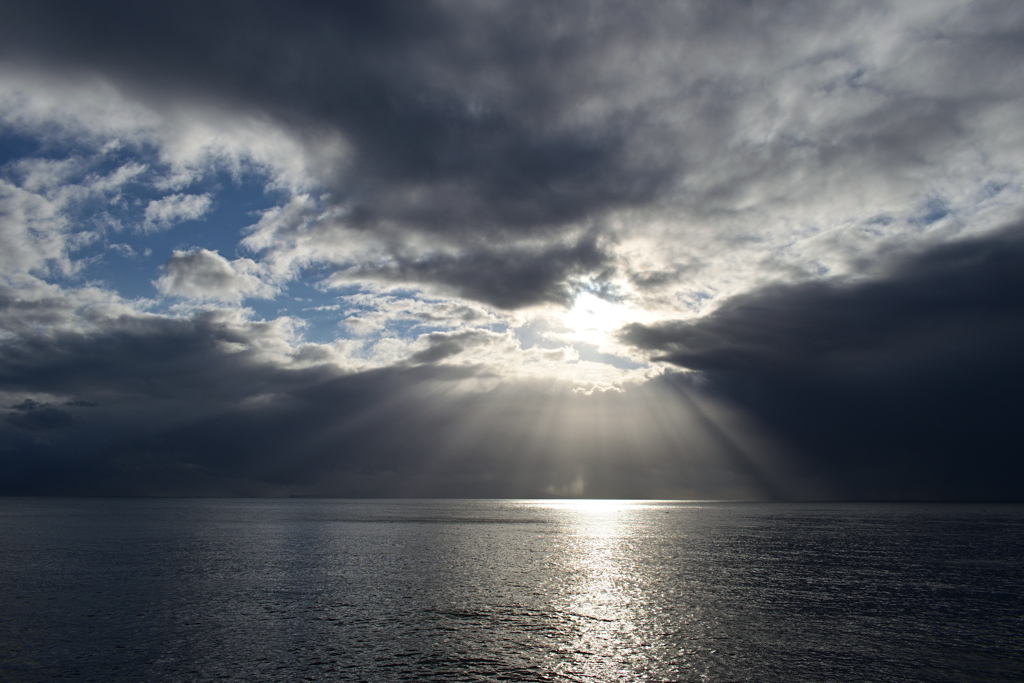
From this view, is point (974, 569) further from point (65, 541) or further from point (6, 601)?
point (65, 541)

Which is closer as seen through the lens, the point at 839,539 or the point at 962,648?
the point at 962,648

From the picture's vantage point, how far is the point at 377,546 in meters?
106

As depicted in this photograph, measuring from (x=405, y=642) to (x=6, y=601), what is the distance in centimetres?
3817

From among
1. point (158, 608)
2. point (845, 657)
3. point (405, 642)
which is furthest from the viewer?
point (158, 608)

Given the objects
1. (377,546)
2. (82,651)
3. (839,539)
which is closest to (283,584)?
(82,651)

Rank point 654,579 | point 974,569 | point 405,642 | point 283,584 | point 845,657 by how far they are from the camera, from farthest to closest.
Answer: point 974,569 → point 654,579 → point 283,584 → point 405,642 → point 845,657

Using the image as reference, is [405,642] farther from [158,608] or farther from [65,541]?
[65,541]

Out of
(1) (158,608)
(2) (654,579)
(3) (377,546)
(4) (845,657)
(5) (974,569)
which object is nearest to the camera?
(4) (845,657)

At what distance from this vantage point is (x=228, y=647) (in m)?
36.8

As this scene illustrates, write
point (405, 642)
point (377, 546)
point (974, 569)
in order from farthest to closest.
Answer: point (377, 546) < point (974, 569) < point (405, 642)

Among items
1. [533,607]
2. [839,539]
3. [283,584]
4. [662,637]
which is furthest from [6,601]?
[839,539]

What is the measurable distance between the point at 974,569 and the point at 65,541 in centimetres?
14527

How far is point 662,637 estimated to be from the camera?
40031 mm

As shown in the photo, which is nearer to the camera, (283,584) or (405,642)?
(405,642)
